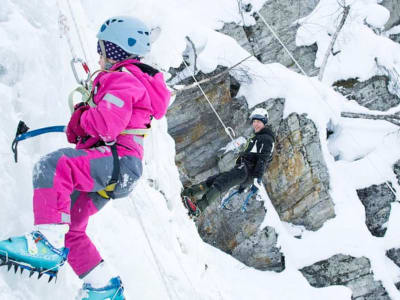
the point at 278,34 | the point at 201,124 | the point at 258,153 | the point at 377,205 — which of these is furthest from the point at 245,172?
the point at 278,34

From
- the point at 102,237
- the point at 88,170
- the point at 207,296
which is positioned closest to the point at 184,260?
the point at 207,296

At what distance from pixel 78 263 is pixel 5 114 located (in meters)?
0.94

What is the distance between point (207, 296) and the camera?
3.44 meters

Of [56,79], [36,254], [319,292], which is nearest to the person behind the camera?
[36,254]

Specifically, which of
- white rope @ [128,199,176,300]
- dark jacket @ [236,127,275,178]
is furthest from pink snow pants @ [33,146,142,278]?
dark jacket @ [236,127,275,178]

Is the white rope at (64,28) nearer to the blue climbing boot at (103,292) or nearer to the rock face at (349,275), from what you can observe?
the blue climbing boot at (103,292)

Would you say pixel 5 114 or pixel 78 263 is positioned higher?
pixel 5 114

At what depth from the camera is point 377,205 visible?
884 centimetres

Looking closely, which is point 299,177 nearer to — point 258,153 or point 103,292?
point 258,153

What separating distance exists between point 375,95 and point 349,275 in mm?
4798

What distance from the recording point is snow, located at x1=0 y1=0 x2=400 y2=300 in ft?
7.83

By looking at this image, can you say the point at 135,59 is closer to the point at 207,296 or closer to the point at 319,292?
the point at 207,296

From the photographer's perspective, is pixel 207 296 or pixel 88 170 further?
pixel 207 296

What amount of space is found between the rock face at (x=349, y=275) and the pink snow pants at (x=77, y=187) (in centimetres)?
696
